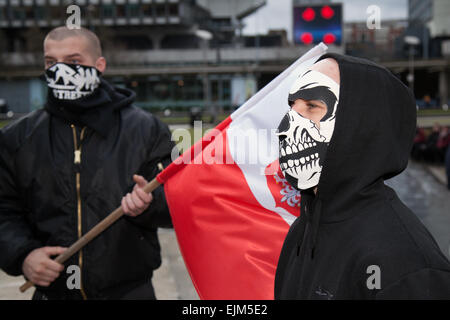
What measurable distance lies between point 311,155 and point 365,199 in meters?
0.26

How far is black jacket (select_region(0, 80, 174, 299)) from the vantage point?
2.70 metres

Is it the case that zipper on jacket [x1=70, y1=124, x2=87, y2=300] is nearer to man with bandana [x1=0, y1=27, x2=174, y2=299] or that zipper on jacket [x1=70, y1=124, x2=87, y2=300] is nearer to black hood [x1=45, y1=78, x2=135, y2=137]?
man with bandana [x1=0, y1=27, x2=174, y2=299]

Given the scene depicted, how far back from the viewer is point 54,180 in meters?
2.73

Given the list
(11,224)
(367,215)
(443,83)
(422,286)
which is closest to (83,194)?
(11,224)

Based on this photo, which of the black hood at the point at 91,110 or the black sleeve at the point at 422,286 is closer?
the black sleeve at the point at 422,286

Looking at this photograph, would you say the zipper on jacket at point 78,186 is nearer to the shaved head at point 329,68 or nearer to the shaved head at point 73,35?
the shaved head at point 73,35

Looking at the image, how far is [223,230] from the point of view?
8.15ft

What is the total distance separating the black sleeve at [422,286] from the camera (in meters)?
1.41

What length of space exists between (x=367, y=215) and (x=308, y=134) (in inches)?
13.9

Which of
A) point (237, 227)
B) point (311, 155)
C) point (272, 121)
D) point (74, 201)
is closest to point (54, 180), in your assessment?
point (74, 201)

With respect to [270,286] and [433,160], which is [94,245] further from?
[433,160]

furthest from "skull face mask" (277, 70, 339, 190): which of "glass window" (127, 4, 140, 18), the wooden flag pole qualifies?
"glass window" (127, 4, 140, 18)

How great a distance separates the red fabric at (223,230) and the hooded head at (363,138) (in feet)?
2.58

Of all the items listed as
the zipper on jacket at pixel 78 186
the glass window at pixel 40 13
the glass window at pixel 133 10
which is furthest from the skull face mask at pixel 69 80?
the glass window at pixel 40 13
